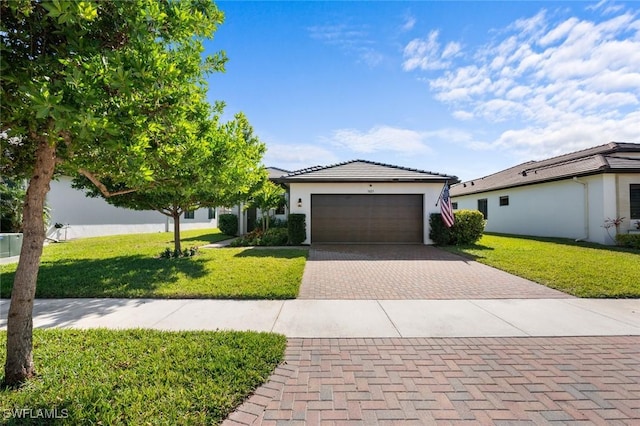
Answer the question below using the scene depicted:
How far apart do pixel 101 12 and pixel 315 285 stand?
5.92m

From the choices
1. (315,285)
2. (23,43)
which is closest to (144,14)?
(23,43)

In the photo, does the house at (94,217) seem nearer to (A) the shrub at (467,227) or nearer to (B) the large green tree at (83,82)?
(A) the shrub at (467,227)

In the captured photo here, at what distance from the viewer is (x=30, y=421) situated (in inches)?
89.4

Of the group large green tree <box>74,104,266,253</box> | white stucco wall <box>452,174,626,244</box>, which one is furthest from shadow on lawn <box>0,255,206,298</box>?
white stucco wall <box>452,174,626,244</box>

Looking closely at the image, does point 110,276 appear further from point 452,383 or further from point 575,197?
point 575,197

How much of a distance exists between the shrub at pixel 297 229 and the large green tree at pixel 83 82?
10.5 metres

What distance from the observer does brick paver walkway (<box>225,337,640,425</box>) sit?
8.05 feet

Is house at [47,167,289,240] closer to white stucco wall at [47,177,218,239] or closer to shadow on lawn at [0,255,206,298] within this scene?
white stucco wall at [47,177,218,239]

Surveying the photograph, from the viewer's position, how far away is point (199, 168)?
5891mm

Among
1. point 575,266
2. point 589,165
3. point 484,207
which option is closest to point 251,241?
point 575,266

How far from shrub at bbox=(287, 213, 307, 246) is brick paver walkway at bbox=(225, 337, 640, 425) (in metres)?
9.86

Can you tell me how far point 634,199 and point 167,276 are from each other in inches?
798

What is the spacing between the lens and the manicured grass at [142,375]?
241 cm

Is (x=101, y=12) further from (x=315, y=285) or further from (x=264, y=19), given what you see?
(x=264, y=19)
